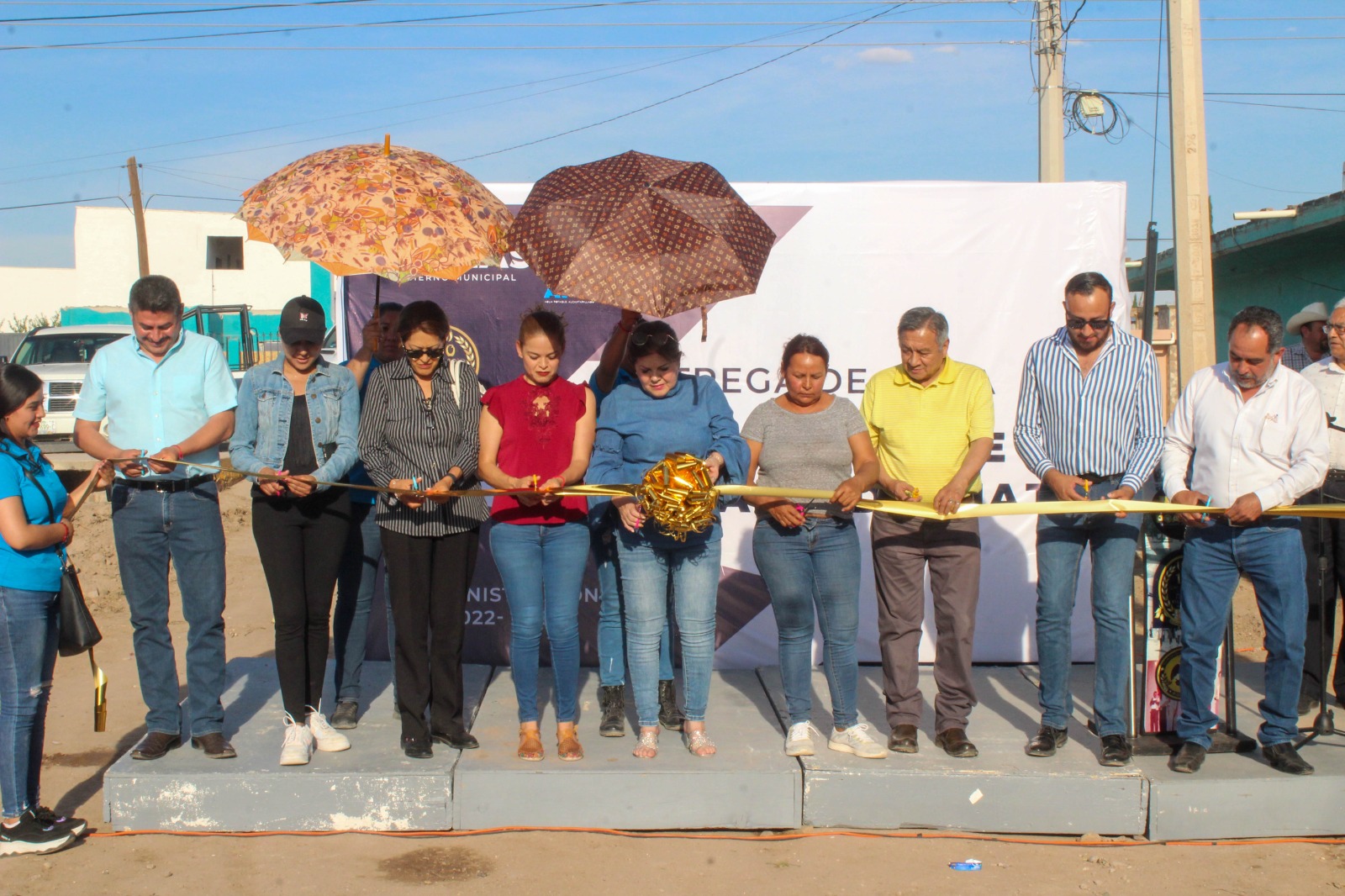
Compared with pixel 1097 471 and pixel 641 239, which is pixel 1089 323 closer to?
pixel 1097 471

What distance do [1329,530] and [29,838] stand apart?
5.91 m

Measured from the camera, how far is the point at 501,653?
652cm

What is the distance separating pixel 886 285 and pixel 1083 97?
10.6m

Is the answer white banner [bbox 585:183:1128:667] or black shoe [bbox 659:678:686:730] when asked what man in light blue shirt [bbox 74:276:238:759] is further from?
white banner [bbox 585:183:1128:667]

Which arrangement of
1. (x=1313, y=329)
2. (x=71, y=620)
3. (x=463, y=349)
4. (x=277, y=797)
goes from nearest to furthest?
(x=71, y=620) < (x=277, y=797) < (x=1313, y=329) < (x=463, y=349)

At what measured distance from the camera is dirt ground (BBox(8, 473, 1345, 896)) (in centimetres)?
414

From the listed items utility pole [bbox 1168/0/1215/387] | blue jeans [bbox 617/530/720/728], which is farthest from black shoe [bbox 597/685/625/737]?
utility pole [bbox 1168/0/1215/387]

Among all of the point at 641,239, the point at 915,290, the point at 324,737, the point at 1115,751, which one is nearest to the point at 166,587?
the point at 324,737

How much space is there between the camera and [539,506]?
462 centimetres

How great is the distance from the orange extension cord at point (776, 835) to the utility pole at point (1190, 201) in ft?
12.0

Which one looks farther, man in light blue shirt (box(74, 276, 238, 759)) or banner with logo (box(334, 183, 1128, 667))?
banner with logo (box(334, 183, 1128, 667))

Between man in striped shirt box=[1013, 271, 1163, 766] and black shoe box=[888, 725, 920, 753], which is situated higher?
man in striped shirt box=[1013, 271, 1163, 766]

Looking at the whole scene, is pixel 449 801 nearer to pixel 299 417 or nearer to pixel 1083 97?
pixel 299 417

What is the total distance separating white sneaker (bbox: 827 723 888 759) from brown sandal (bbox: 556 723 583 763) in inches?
43.2
